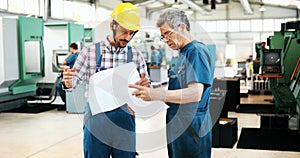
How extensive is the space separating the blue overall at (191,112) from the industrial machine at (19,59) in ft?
18.7

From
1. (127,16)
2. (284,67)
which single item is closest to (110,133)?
(127,16)

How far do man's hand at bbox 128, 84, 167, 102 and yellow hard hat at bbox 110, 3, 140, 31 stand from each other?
0.83ft

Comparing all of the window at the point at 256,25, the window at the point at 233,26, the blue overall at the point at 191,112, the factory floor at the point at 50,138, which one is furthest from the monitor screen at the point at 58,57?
the window at the point at 256,25

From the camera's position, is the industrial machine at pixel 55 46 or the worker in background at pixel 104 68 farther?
the industrial machine at pixel 55 46

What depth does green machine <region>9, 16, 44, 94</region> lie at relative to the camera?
745 centimetres

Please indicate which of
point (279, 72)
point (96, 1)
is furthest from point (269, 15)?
point (279, 72)

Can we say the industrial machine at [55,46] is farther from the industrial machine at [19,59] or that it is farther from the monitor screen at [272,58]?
the monitor screen at [272,58]

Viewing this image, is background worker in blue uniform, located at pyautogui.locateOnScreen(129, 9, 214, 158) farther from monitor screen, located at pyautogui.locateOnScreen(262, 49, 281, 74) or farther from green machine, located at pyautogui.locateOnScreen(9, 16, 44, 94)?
green machine, located at pyautogui.locateOnScreen(9, 16, 44, 94)

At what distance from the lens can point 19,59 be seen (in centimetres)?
743

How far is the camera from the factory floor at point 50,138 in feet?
14.7

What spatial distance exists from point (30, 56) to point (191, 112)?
671cm

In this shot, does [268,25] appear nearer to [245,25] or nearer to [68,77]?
[245,25]

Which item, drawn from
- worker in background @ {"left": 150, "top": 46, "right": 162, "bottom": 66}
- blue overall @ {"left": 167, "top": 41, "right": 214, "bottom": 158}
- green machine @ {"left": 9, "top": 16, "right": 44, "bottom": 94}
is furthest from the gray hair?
worker in background @ {"left": 150, "top": 46, "right": 162, "bottom": 66}

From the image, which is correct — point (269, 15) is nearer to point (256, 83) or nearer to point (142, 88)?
point (256, 83)
